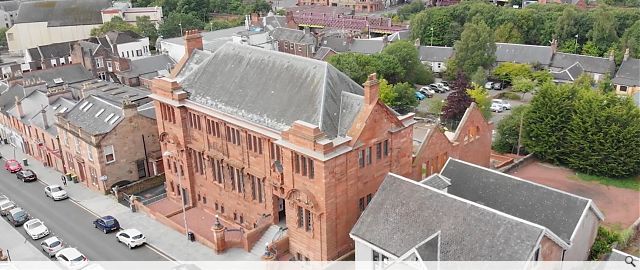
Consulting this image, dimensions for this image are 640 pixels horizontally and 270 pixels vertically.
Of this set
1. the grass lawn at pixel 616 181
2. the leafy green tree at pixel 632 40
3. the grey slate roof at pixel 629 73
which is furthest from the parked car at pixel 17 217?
the leafy green tree at pixel 632 40

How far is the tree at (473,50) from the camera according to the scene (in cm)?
9581

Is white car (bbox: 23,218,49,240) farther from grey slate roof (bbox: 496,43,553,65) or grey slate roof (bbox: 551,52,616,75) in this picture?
grey slate roof (bbox: 551,52,616,75)

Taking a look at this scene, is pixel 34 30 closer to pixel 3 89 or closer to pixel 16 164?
pixel 3 89

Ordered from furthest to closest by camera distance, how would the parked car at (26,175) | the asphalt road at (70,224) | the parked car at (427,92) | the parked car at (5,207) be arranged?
the parked car at (427,92) → the parked car at (26,175) → the parked car at (5,207) → the asphalt road at (70,224)

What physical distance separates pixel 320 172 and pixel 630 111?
36065 millimetres

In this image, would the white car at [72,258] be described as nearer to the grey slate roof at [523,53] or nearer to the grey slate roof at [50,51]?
the grey slate roof at [50,51]

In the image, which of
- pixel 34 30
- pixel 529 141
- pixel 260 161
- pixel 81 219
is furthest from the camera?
pixel 34 30

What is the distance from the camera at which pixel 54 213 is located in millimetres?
54688

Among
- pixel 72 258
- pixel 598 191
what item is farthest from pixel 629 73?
pixel 72 258

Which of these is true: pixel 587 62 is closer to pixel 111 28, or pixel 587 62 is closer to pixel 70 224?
pixel 70 224

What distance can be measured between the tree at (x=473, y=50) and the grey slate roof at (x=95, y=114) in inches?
2300

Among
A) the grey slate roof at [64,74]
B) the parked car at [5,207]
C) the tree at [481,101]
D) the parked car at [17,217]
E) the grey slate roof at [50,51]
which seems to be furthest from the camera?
the grey slate roof at [50,51]

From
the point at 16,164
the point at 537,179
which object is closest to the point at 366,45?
the point at 537,179

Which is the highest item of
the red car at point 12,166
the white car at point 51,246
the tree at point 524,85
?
the tree at point 524,85
